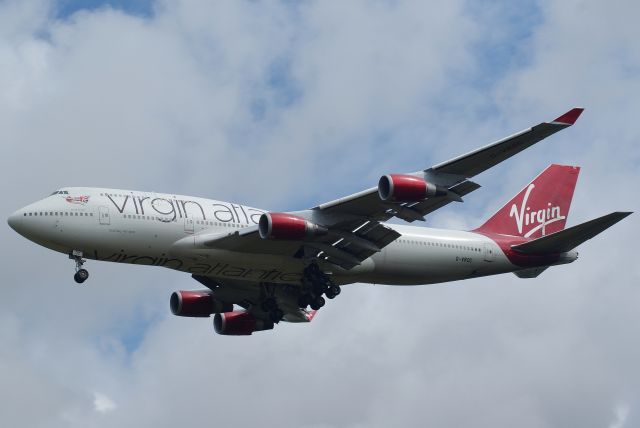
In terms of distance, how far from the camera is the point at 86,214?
170 ft

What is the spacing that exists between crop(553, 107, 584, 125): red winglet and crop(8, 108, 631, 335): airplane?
0.12 ft

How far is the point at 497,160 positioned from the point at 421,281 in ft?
34.8

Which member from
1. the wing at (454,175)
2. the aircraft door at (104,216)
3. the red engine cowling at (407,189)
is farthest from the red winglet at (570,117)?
the aircraft door at (104,216)

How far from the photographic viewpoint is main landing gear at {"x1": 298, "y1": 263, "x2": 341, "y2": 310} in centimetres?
5488

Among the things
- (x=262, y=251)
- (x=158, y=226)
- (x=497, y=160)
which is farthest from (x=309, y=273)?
(x=497, y=160)

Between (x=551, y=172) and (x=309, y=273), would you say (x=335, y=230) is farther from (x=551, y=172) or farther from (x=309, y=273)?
(x=551, y=172)

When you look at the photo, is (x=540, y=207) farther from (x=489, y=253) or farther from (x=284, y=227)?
(x=284, y=227)

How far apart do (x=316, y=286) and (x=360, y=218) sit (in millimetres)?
4064

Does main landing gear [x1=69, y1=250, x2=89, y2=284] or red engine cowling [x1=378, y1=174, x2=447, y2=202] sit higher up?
main landing gear [x1=69, y1=250, x2=89, y2=284]

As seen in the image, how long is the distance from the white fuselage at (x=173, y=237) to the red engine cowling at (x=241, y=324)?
5.53 metres

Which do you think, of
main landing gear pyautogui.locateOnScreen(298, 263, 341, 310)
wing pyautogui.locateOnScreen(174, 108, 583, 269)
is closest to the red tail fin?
wing pyautogui.locateOnScreen(174, 108, 583, 269)

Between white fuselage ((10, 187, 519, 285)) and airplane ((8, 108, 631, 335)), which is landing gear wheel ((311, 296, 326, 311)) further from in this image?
white fuselage ((10, 187, 519, 285))

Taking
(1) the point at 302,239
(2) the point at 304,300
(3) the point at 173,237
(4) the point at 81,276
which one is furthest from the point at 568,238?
(4) the point at 81,276

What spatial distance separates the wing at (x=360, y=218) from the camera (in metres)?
48.8
